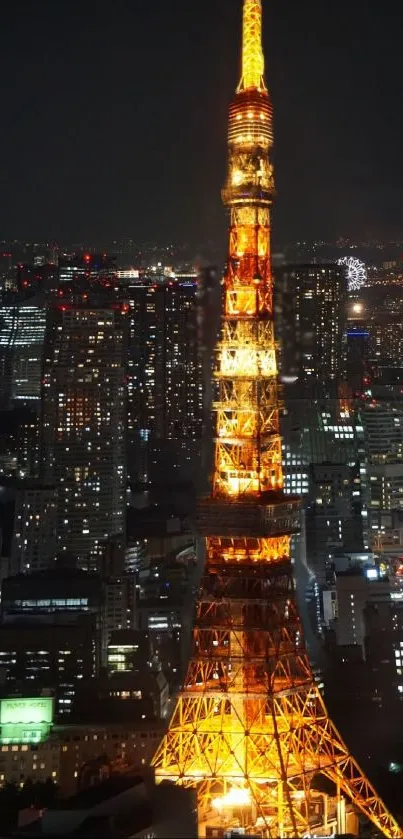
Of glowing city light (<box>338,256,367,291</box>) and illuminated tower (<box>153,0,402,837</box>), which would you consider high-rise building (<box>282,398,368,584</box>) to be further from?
illuminated tower (<box>153,0,402,837</box>)

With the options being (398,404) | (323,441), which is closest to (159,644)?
(323,441)

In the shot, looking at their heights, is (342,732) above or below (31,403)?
below

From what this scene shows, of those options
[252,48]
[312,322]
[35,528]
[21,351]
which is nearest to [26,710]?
[312,322]

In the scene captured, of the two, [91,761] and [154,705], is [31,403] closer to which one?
[154,705]

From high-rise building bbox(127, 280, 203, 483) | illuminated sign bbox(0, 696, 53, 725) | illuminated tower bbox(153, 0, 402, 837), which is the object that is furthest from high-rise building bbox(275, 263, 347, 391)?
illuminated sign bbox(0, 696, 53, 725)

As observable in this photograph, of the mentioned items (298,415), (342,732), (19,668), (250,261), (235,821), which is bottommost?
(235,821)

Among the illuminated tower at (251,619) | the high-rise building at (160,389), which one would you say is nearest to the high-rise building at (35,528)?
the high-rise building at (160,389)
